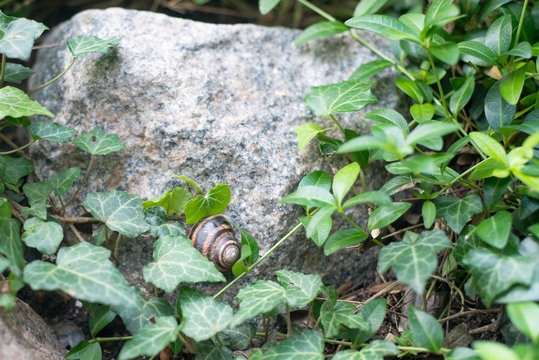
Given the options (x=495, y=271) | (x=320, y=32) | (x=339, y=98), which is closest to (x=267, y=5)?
(x=320, y=32)

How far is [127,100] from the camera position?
6.82 ft

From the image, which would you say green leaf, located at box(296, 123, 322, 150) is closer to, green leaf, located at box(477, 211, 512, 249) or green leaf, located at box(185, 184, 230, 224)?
green leaf, located at box(185, 184, 230, 224)

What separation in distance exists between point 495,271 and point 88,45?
1875 millimetres

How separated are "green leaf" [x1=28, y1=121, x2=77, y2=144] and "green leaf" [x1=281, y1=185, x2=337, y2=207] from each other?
41.3 inches

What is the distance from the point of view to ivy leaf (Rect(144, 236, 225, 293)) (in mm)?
1564

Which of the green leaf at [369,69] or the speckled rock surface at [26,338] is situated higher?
the green leaf at [369,69]

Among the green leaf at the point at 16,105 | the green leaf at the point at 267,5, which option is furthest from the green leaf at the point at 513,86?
the green leaf at the point at 16,105

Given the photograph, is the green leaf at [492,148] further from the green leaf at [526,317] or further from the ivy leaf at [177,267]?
the ivy leaf at [177,267]

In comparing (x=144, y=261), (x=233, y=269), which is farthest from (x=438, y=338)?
(x=144, y=261)

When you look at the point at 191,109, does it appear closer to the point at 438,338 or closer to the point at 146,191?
the point at 146,191

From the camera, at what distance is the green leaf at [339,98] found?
189 centimetres

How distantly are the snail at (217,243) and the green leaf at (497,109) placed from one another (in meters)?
1.21

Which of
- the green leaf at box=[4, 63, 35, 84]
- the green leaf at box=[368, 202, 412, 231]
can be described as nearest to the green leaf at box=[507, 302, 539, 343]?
the green leaf at box=[368, 202, 412, 231]

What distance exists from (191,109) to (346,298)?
1158 millimetres
